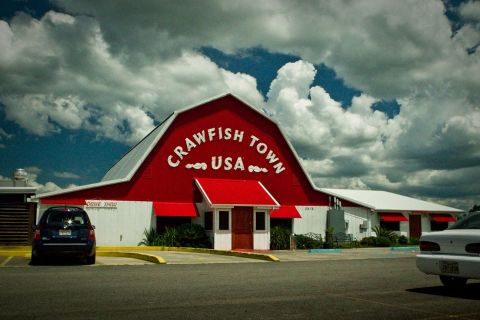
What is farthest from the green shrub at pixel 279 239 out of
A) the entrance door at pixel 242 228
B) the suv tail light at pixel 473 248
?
the suv tail light at pixel 473 248

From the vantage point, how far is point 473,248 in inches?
292

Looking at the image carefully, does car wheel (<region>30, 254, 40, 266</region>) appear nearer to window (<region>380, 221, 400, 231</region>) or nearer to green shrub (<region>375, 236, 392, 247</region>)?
green shrub (<region>375, 236, 392, 247</region>)

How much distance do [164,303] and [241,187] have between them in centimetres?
1948

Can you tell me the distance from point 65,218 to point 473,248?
10684mm

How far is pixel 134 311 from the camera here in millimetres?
5949

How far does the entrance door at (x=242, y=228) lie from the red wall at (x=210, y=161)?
243 centimetres

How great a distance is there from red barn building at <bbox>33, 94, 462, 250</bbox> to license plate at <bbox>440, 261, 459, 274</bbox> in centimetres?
1608

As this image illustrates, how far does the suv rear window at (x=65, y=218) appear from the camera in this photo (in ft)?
43.3

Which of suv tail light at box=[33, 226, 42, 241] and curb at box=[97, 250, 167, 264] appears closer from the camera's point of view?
suv tail light at box=[33, 226, 42, 241]

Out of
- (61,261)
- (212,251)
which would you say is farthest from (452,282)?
(212,251)

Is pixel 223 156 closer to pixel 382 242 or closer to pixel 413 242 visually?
pixel 382 242

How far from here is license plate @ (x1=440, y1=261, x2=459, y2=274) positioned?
7566 millimetres

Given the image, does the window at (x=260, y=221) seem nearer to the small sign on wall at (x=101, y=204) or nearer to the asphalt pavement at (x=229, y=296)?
the small sign on wall at (x=101, y=204)

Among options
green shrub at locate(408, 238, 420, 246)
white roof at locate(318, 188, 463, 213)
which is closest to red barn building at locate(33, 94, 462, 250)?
white roof at locate(318, 188, 463, 213)
